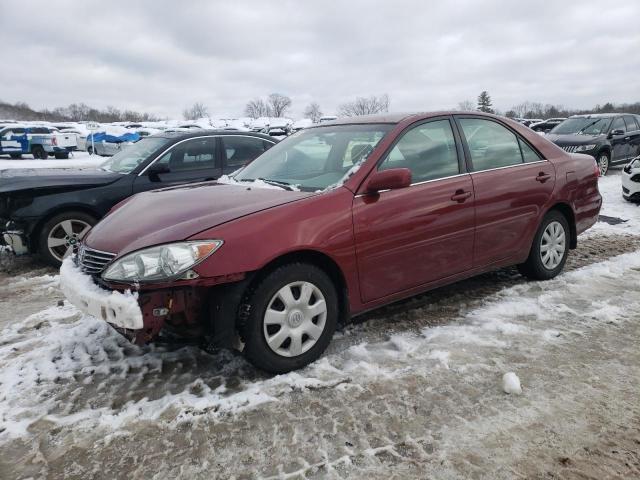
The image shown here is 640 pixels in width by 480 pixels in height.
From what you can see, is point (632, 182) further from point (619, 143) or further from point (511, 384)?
point (511, 384)

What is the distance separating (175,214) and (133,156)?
3571 mm

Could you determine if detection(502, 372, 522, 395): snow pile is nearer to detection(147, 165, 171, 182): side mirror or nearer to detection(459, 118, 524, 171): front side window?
detection(459, 118, 524, 171): front side window

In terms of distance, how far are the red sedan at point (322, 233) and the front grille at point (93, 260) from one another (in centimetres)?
1

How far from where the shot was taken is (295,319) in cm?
294

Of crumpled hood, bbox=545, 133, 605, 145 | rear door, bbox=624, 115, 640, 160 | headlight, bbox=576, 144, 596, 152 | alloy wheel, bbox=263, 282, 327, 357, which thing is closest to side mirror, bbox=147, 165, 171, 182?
alloy wheel, bbox=263, 282, 327, 357

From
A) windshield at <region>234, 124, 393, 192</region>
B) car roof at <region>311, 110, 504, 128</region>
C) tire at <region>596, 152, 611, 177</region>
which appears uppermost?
car roof at <region>311, 110, 504, 128</region>

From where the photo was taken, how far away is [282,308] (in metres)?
2.90

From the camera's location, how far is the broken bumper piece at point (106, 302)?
102 inches

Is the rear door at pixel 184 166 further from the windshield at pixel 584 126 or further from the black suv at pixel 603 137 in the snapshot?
the windshield at pixel 584 126

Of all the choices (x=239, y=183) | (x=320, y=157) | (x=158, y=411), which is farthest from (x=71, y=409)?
(x=320, y=157)

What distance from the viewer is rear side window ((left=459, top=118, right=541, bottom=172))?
13.1ft

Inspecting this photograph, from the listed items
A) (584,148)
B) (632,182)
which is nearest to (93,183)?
(632,182)

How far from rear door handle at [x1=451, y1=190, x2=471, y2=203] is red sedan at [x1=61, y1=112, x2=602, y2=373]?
0.04ft

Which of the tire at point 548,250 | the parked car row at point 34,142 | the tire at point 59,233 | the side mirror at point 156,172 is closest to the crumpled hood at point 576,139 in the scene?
the tire at point 548,250
